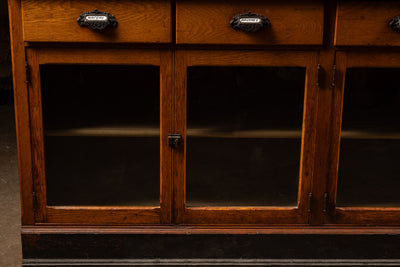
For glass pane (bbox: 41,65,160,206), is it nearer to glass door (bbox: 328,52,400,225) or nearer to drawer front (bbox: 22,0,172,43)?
drawer front (bbox: 22,0,172,43)

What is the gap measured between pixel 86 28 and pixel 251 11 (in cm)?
46

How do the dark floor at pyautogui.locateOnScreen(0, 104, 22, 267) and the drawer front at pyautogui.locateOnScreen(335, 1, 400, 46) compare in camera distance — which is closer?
the drawer front at pyautogui.locateOnScreen(335, 1, 400, 46)

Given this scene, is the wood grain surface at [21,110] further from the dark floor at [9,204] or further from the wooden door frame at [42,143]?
the dark floor at [9,204]

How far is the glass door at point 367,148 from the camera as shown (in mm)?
1236

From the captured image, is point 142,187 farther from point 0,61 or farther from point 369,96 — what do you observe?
point 0,61

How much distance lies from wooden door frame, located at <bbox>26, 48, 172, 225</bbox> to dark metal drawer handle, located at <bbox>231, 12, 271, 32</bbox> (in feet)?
0.70

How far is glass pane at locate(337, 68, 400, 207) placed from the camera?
1.25 metres

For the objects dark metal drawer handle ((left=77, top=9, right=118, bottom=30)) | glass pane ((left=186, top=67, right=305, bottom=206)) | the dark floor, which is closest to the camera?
dark metal drawer handle ((left=77, top=9, right=118, bottom=30))

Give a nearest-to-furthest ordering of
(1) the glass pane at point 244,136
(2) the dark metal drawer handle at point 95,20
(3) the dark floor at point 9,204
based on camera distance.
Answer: (2) the dark metal drawer handle at point 95,20 < (1) the glass pane at point 244,136 < (3) the dark floor at point 9,204

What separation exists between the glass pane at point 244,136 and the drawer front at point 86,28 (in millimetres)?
206

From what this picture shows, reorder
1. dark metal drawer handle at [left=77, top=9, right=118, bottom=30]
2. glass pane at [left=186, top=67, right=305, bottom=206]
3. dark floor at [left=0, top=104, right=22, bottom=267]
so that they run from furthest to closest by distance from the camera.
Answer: dark floor at [left=0, top=104, right=22, bottom=267] < glass pane at [left=186, top=67, right=305, bottom=206] < dark metal drawer handle at [left=77, top=9, right=118, bottom=30]
